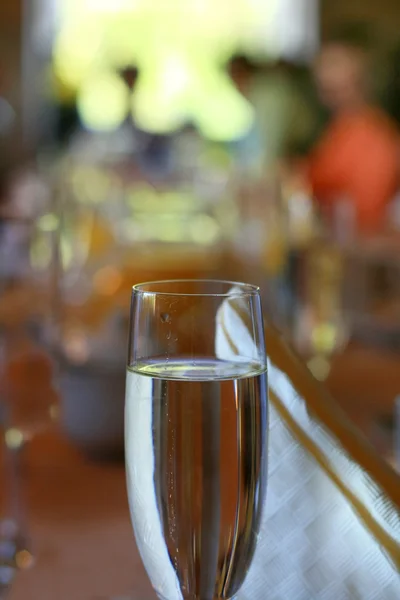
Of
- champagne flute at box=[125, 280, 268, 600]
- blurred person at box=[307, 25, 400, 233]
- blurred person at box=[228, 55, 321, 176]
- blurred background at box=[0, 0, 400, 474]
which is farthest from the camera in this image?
blurred person at box=[228, 55, 321, 176]

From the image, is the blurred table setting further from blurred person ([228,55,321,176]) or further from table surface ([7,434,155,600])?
blurred person ([228,55,321,176])

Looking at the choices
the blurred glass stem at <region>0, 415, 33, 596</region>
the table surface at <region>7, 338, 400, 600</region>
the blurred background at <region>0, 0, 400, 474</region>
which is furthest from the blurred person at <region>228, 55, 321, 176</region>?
the blurred glass stem at <region>0, 415, 33, 596</region>

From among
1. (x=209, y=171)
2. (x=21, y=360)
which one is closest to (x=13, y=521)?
(x=21, y=360)

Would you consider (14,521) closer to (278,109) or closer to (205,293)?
(205,293)

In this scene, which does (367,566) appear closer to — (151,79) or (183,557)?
(183,557)

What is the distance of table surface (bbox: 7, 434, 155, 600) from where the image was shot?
0.51 metres

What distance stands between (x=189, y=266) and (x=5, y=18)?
6245 mm

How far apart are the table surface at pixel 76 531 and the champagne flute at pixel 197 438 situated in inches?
6.3

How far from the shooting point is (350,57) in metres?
4.23

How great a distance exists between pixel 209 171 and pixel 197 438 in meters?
3.85

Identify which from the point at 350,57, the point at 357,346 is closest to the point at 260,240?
the point at 357,346

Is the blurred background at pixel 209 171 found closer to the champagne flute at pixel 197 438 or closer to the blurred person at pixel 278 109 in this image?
the blurred person at pixel 278 109

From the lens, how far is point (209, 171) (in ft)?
13.5

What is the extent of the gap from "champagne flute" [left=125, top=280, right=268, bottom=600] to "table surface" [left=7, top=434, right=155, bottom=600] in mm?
161
